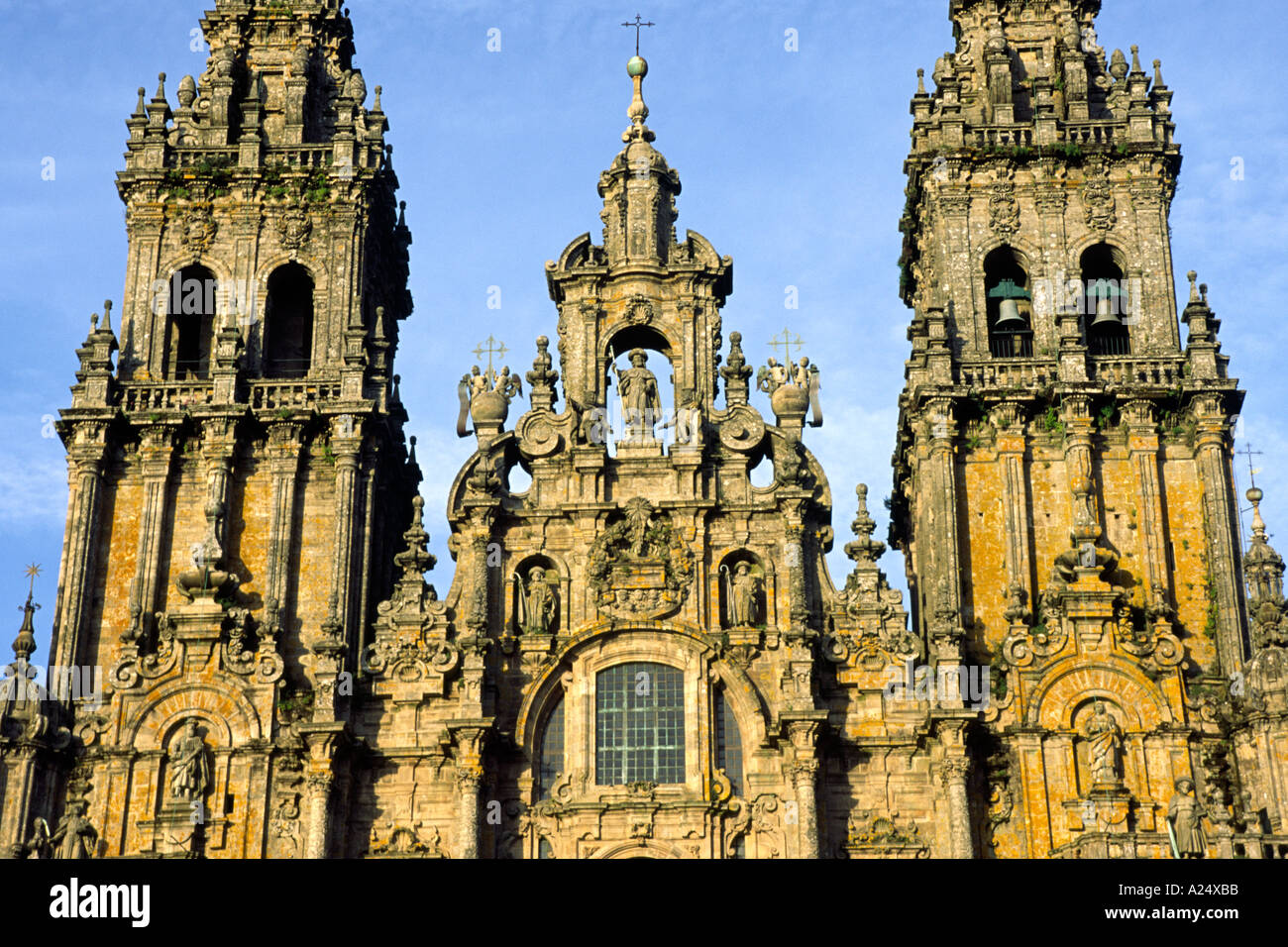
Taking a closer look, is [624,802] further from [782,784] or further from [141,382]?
[141,382]

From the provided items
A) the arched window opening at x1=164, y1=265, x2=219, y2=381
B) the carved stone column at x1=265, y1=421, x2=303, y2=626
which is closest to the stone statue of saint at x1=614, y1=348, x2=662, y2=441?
the carved stone column at x1=265, y1=421, x2=303, y2=626

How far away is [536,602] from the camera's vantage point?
4259cm

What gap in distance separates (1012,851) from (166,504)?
18.0 m

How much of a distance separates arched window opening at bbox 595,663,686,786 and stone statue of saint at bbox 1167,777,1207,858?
902cm

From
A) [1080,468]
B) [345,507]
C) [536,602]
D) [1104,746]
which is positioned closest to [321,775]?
[536,602]

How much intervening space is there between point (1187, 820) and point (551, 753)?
462 inches

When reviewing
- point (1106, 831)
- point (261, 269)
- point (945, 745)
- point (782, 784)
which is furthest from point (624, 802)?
point (261, 269)

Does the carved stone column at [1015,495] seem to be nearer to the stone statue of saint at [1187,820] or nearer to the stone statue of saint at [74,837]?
the stone statue of saint at [1187,820]

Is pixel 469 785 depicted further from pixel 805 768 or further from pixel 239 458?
pixel 239 458

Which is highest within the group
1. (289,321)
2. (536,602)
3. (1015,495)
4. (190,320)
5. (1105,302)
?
(289,321)

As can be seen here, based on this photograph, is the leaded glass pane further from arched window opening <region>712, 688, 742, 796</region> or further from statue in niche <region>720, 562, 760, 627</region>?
statue in niche <region>720, 562, 760, 627</region>

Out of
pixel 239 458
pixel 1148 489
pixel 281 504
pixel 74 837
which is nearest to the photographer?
pixel 74 837

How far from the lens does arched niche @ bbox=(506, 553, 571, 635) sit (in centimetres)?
4250

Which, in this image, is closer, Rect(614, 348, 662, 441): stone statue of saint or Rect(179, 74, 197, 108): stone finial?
Rect(614, 348, 662, 441): stone statue of saint
